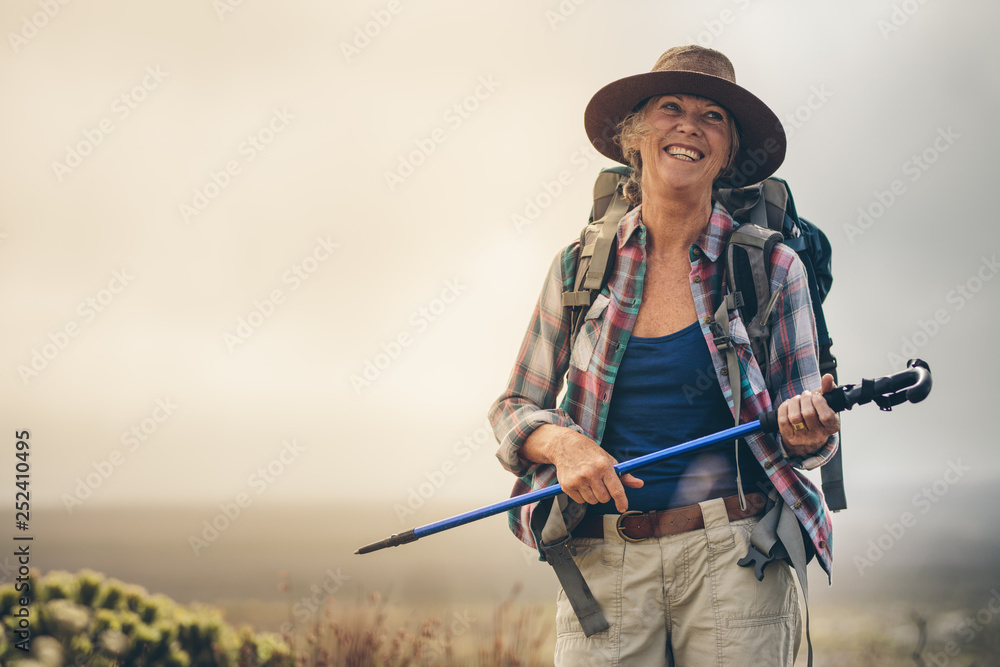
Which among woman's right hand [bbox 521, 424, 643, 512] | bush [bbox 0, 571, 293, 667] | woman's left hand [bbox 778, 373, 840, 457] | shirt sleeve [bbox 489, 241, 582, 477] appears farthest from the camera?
bush [bbox 0, 571, 293, 667]

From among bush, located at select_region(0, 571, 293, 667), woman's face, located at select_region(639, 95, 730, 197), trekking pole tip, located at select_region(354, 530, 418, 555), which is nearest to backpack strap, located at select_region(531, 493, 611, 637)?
trekking pole tip, located at select_region(354, 530, 418, 555)

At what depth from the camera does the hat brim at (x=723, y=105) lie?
7.77ft

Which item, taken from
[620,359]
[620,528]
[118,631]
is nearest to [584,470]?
[620,528]

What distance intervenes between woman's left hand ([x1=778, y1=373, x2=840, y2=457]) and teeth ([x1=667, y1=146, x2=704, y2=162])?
880mm

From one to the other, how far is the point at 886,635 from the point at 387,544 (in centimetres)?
598

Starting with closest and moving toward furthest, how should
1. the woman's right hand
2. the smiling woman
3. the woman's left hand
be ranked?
the woman's left hand → the woman's right hand → the smiling woman

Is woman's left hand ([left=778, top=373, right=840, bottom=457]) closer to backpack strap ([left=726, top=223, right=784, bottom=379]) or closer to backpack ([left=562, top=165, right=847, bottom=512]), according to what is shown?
backpack ([left=562, top=165, right=847, bottom=512])

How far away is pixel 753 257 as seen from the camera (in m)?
2.19

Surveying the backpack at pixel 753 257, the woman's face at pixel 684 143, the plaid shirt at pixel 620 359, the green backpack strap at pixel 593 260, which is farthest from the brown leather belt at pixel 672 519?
the woman's face at pixel 684 143

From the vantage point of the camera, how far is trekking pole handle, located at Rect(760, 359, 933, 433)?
1.63 metres

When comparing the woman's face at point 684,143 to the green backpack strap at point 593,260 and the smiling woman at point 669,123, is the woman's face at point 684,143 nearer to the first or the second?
the smiling woman at point 669,123

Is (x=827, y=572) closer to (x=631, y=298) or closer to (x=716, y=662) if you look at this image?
(x=716, y=662)

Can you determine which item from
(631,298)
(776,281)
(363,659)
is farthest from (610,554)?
(363,659)

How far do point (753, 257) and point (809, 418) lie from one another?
Answer: 0.60 meters
